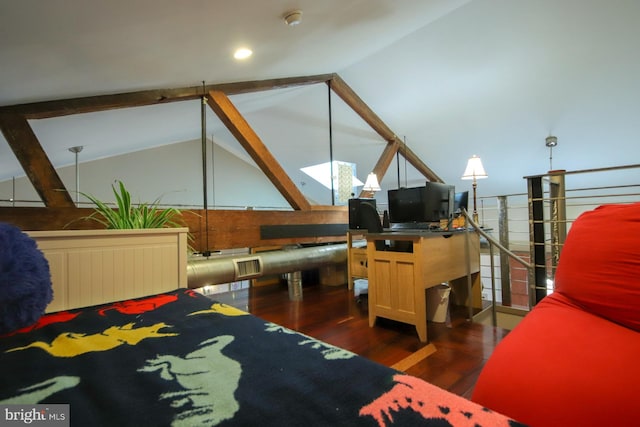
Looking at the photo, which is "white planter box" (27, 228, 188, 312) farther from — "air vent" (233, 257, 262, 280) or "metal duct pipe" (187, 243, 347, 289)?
"air vent" (233, 257, 262, 280)

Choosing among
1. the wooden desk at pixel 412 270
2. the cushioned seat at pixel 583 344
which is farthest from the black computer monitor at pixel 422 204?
the cushioned seat at pixel 583 344

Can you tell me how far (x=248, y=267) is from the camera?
2.95m

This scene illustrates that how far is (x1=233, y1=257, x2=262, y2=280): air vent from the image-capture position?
2865 millimetres

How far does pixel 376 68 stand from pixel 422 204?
7.13 feet

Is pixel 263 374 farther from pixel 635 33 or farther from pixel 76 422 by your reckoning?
pixel 635 33

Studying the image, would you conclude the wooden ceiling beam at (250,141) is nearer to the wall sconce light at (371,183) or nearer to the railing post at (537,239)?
the wall sconce light at (371,183)

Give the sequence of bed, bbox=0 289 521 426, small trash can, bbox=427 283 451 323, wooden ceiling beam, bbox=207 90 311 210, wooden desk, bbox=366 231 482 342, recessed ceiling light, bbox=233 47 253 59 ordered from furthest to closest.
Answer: wooden ceiling beam, bbox=207 90 311 210, small trash can, bbox=427 283 451 323, recessed ceiling light, bbox=233 47 253 59, wooden desk, bbox=366 231 482 342, bed, bbox=0 289 521 426

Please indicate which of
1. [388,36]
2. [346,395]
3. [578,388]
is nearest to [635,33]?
[388,36]

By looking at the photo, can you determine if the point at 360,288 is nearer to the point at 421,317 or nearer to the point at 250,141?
the point at 421,317

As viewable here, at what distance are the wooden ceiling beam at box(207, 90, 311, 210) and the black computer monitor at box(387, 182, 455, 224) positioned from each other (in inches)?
46.2

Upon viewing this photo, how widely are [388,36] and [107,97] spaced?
108 inches

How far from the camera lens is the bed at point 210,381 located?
1.69 feet

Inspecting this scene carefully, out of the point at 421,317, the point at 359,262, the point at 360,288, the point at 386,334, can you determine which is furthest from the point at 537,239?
the point at 360,288

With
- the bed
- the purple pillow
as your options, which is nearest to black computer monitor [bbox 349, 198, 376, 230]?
the bed
